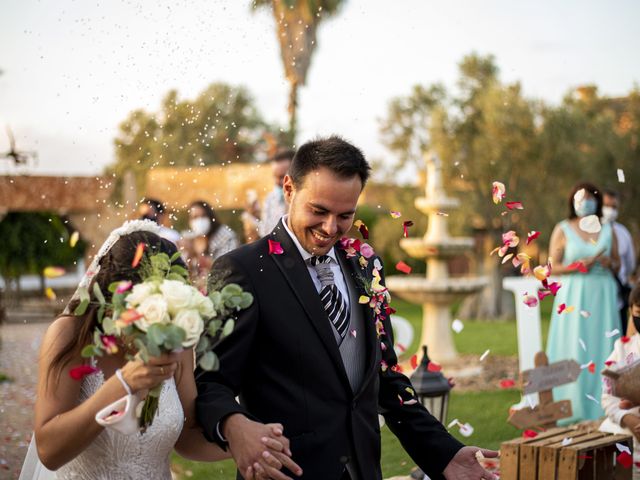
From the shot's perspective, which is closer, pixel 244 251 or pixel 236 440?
pixel 236 440

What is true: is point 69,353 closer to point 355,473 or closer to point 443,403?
point 355,473

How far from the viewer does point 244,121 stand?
3997 cm

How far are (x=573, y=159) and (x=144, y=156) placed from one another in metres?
22.4

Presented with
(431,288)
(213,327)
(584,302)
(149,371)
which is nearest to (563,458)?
(213,327)

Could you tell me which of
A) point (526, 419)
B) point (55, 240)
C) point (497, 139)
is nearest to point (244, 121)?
point (55, 240)

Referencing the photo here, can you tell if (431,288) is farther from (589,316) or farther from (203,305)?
(203,305)

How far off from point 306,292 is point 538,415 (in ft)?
15.0

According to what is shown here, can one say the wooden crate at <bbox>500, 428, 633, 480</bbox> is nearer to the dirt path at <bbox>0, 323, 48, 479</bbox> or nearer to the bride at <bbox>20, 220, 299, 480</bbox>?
the bride at <bbox>20, 220, 299, 480</bbox>

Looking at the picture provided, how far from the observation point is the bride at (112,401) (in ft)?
8.66

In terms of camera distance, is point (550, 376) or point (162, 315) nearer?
point (162, 315)

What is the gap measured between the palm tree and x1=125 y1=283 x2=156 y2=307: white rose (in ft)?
73.2

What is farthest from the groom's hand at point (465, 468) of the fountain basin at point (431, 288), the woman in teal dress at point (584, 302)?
the fountain basin at point (431, 288)

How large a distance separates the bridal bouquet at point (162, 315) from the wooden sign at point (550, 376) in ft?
14.5

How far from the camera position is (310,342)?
2.98 meters
